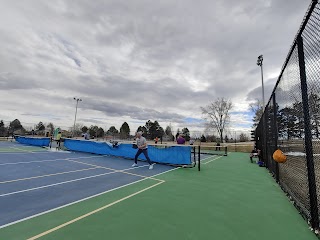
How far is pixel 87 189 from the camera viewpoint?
17.1 ft

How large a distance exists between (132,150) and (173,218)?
8786 mm

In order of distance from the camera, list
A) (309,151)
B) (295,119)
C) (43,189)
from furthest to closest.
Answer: (43,189) → (295,119) → (309,151)

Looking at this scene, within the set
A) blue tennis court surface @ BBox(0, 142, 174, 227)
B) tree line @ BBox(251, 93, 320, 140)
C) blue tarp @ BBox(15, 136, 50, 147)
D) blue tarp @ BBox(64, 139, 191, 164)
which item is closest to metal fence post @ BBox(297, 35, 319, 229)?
tree line @ BBox(251, 93, 320, 140)

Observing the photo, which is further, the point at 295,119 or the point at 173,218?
→ the point at 295,119

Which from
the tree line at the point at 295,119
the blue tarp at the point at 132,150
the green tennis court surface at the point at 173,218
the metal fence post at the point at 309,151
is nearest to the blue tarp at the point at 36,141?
the blue tarp at the point at 132,150

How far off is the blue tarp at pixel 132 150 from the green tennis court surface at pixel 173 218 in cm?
432

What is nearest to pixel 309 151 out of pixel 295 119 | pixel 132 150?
pixel 295 119

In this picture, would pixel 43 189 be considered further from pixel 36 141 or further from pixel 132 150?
pixel 36 141

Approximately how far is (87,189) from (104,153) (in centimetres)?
888

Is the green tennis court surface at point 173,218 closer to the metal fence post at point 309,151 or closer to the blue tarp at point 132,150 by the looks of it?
the metal fence post at point 309,151

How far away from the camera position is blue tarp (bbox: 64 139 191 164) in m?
9.63

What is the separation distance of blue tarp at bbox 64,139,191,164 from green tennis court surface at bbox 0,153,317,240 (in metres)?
4.32

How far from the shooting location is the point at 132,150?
472 inches

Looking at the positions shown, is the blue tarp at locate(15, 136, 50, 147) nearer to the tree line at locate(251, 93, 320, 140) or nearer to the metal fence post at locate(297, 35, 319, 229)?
the tree line at locate(251, 93, 320, 140)
